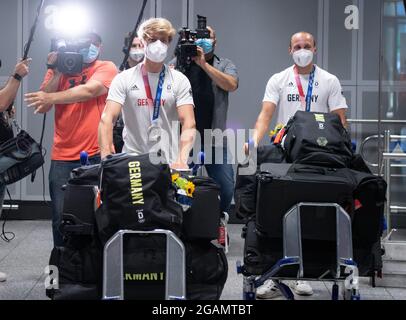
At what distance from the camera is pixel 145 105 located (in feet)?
13.9

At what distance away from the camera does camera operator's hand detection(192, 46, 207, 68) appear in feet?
16.8

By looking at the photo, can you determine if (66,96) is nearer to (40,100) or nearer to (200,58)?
(40,100)

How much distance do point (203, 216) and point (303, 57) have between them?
1.76 metres

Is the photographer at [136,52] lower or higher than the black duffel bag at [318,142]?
higher

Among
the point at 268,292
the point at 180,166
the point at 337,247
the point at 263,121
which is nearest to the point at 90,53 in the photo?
the point at 263,121

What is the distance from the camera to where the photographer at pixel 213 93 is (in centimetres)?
534

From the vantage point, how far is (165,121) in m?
4.27

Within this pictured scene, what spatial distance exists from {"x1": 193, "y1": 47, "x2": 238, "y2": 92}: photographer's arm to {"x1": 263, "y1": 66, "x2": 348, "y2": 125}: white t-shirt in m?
0.57

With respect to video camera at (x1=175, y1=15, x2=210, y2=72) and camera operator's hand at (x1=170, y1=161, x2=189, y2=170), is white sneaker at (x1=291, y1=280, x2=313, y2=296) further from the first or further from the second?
video camera at (x1=175, y1=15, x2=210, y2=72)

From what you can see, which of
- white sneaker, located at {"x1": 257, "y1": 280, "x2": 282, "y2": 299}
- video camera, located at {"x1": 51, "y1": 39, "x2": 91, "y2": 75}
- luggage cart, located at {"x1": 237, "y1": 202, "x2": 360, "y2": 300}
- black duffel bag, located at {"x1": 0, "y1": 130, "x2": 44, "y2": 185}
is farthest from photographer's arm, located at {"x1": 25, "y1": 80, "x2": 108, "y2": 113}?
luggage cart, located at {"x1": 237, "y1": 202, "x2": 360, "y2": 300}

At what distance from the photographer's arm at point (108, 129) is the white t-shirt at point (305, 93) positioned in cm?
110

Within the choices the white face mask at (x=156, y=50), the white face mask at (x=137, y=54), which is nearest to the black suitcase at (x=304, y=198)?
the white face mask at (x=156, y=50)

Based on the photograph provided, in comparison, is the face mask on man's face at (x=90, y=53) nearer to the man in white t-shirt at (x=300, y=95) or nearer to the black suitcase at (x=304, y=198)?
the man in white t-shirt at (x=300, y=95)
